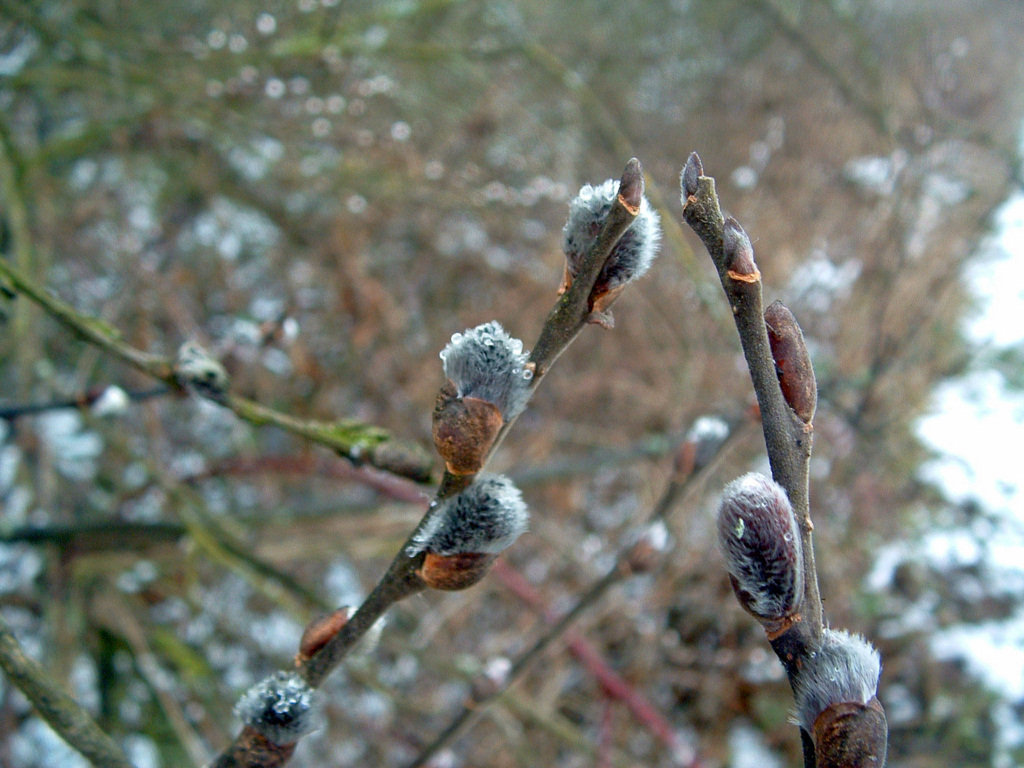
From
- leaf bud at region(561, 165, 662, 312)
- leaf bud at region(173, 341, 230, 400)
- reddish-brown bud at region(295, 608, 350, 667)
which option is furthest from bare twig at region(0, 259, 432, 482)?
leaf bud at region(561, 165, 662, 312)

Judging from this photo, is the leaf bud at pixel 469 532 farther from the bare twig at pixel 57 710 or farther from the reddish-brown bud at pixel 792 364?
the bare twig at pixel 57 710

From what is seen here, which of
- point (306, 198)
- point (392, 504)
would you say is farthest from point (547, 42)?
point (392, 504)

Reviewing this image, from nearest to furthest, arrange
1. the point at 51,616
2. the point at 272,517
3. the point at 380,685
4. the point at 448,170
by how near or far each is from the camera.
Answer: the point at 380,685, the point at 51,616, the point at 272,517, the point at 448,170

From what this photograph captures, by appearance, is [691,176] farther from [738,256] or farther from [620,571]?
[620,571]

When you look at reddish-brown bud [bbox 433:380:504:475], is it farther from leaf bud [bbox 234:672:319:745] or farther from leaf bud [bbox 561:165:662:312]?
leaf bud [bbox 234:672:319:745]

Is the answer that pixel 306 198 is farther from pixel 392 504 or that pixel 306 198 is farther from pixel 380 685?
pixel 380 685

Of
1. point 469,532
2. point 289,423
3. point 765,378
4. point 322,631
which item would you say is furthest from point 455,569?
point 289,423

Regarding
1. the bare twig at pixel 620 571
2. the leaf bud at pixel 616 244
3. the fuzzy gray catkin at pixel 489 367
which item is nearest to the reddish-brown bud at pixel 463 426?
the fuzzy gray catkin at pixel 489 367
